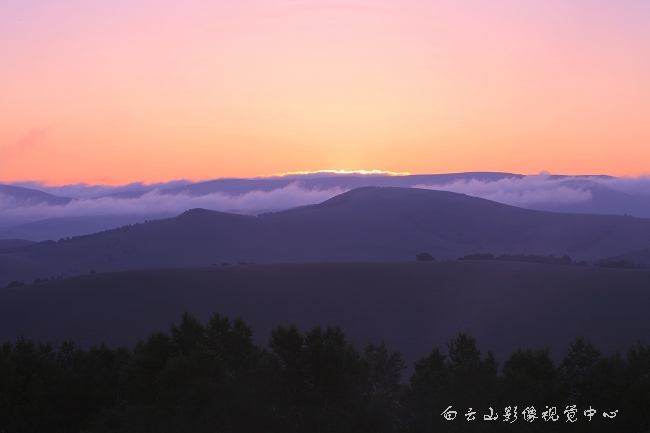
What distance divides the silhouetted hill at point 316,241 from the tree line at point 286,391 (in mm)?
120695

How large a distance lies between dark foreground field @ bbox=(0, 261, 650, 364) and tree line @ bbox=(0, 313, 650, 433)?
25.0 meters

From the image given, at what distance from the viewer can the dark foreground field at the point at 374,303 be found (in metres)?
57.9

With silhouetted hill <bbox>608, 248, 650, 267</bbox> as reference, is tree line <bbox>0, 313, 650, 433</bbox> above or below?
above

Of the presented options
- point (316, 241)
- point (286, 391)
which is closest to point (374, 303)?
point (286, 391)

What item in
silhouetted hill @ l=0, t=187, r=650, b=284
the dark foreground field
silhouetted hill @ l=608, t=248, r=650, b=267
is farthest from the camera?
silhouetted hill @ l=0, t=187, r=650, b=284

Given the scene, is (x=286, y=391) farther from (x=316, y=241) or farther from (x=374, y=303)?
(x=316, y=241)

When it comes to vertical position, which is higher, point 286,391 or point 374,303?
point 286,391

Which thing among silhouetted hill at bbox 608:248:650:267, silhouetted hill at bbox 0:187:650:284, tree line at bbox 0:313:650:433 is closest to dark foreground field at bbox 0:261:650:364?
tree line at bbox 0:313:650:433

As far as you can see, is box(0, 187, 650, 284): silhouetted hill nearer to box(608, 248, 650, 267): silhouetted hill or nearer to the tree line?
box(608, 248, 650, 267): silhouetted hill

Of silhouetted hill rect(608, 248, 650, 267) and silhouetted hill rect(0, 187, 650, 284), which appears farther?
silhouetted hill rect(0, 187, 650, 284)

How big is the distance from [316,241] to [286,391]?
5789 inches

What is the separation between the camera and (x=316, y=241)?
575ft

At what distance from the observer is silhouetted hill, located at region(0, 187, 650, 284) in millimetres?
159125

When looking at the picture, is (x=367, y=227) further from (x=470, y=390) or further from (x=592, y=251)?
(x=470, y=390)
